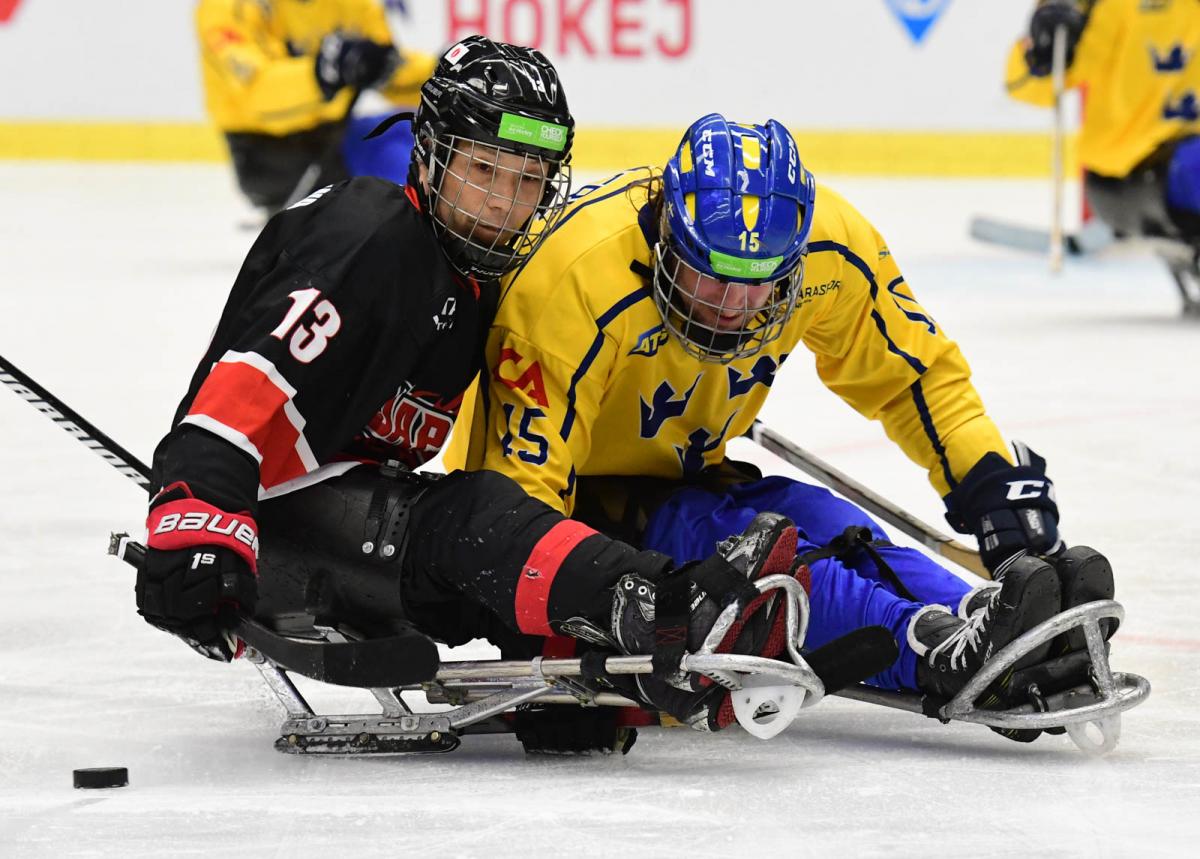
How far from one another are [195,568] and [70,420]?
56 cm

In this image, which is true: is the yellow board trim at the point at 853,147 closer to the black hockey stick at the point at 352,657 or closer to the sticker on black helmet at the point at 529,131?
the sticker on black helmet at the point at 529,131

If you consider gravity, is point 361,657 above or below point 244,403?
below

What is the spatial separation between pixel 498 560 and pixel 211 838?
1.45ft

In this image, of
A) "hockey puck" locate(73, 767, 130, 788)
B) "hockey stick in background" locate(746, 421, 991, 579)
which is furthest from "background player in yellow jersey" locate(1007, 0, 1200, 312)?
"hockey puck" locate(73, 767, 130, 788)

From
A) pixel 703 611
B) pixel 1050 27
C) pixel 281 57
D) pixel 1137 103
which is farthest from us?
pixel 281 57

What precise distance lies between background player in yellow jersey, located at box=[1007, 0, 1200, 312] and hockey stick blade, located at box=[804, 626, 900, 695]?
15.8ft

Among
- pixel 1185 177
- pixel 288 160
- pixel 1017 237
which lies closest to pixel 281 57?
pixel 288 160

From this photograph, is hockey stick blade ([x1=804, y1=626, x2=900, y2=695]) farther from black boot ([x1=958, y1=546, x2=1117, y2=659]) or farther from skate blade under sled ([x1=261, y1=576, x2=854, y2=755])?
black boot ([x1=958, y1=546, x2=1117, y2=659])

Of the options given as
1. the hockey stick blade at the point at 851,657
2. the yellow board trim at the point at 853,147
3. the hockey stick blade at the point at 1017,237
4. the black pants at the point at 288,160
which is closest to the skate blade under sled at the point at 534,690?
the hockey stick blade at the point at 851,657

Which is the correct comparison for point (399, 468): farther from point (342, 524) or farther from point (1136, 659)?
point (1136, 659)

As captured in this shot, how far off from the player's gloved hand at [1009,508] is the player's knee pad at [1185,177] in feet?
14.1

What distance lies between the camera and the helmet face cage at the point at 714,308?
7.89 ft

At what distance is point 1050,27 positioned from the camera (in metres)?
7.07

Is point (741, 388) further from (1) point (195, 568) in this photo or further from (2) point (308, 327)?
(1) point (195, 568)
